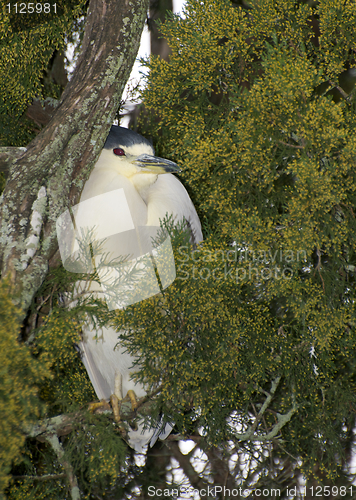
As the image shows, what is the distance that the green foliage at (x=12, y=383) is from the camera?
0.44m

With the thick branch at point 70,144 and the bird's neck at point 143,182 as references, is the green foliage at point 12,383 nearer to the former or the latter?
the thick branch at point 70,144

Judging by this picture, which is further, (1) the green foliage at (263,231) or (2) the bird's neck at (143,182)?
(2) the bird's neck at (143,182)

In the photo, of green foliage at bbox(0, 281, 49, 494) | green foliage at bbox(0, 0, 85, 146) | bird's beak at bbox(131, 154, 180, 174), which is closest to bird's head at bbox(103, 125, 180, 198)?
bird's beak at bbox(131, 154, 180, 174)

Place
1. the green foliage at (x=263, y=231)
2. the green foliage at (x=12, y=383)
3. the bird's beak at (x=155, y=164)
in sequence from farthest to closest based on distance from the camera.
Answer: the bird's beak at (x=155, y=164) < the green foliage at (x=263, y=231) < the green foliage at (x=12, y=383)

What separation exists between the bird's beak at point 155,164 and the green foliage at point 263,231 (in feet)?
0.11

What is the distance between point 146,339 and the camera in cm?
56

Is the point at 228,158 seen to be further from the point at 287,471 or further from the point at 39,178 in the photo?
the point at 287,471

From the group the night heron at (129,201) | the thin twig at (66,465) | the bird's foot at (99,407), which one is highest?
the night heron at (129,201)

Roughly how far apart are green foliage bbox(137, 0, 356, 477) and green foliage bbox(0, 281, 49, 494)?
0.44 ft

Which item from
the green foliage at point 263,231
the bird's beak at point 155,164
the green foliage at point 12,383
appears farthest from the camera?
the bird's beak at point 155,164

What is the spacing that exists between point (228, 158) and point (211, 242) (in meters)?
0.12

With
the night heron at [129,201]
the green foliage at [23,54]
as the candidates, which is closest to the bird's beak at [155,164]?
the night heron at [129,201]

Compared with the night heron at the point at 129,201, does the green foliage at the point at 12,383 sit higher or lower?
lower

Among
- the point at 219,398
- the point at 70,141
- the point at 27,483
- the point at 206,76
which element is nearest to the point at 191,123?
the point at 206,76
